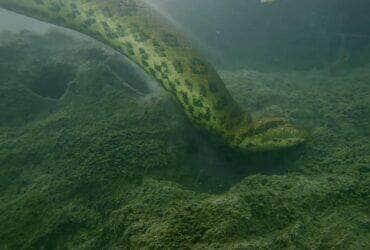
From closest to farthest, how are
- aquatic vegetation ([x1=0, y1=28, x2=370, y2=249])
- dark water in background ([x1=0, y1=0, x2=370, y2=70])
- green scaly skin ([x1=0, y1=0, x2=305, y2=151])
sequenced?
aquatic vegetation ([x1=0, y1=28, x2=370, y2=249]) < green scaly skin ([x1=0, y1=0, x2=305, y2=151]) < dark water in background ([x1=0, y1=0, x2=370, y2=70])

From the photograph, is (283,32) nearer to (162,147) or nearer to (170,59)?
(170,59)

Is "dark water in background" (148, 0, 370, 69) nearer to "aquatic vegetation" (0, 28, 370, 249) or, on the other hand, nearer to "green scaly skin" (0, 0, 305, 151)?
"aquatic vegetation" (0, 28, 370, 249)

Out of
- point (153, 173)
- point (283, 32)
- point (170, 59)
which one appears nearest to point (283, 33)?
point (283, 32)

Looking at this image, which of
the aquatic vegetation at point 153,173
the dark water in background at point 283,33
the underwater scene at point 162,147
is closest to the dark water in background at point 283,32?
the dark water in background at point 283,33

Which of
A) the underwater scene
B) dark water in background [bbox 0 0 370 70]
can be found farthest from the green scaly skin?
dark water in background [bbox 0 0 370 70]

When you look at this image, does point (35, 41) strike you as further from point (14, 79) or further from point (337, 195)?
point (337, 195)
